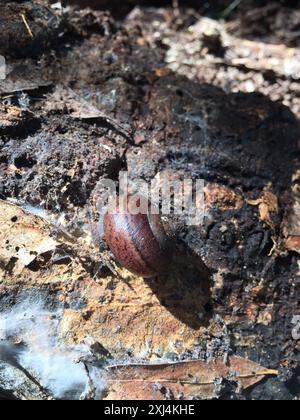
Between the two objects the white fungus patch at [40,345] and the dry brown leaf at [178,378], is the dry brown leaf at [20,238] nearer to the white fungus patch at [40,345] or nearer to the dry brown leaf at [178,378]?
the white fungus patch at [40,345]

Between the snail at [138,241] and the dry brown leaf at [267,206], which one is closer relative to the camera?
the snail at [138,241]

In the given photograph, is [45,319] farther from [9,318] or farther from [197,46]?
[197,46]

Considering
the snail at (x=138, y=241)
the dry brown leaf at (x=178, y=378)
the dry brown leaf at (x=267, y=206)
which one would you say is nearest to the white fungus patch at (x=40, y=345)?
the dry brown leaf at (x=178, y=378)

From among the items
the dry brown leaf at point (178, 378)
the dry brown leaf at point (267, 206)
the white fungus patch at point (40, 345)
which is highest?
the dry brown leaf at point (267, 206)

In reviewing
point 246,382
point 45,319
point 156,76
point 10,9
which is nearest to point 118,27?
point 156,76

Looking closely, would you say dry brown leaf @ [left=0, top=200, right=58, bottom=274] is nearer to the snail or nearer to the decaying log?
the decaying log

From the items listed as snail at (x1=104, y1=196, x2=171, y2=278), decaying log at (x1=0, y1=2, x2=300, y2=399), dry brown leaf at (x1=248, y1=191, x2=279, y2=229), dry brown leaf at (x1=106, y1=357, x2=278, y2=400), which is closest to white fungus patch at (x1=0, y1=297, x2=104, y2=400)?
decaying log at (x1=0, y1=2, x2=300, y2=399)

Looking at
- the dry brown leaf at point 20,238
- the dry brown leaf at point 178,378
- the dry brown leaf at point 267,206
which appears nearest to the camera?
the dry brown leaf at point 20,238
